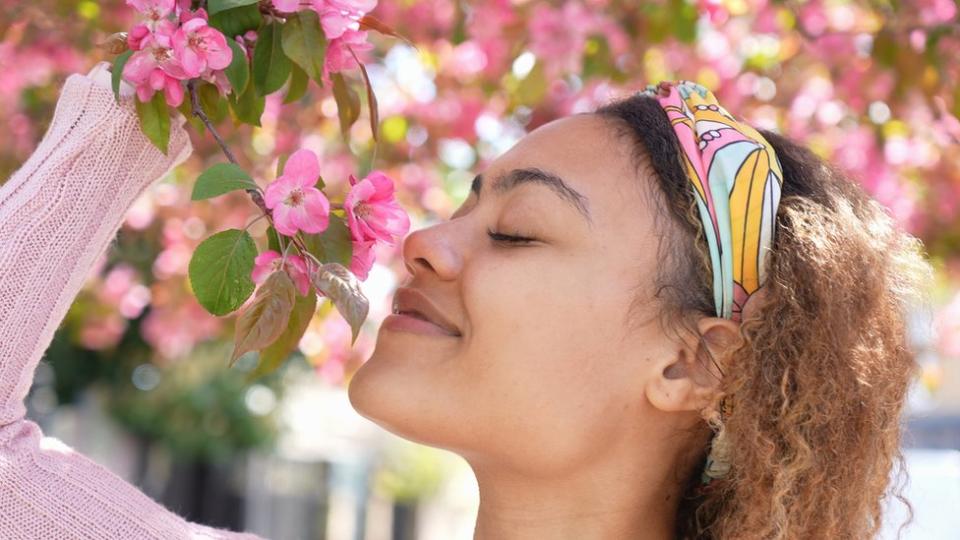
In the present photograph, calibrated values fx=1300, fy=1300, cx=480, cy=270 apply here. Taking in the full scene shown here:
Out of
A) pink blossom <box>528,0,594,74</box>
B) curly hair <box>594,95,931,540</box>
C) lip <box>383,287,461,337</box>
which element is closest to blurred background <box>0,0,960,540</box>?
pink blossom <box>528,0,594,74</box>

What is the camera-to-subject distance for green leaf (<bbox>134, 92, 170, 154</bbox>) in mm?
1528

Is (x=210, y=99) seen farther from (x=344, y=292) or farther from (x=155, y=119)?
(x=344, y=292)

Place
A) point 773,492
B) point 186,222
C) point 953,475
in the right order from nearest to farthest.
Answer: point 773,492 < point 953,475 < point 186,222

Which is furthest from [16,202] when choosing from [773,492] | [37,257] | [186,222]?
[186,222]

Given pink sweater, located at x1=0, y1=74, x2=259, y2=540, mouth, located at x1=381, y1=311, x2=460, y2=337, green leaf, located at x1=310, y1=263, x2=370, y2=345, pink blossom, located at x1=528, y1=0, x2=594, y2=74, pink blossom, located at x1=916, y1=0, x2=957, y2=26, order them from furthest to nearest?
pink blossom, located at x1=528, y1=0, x2=594, y2=74, pink blossom, located at x1=916, y1=0, x2=957, y2=26, mouth, located at x1=381, y1=311, x2=460, y2=337, pink sweater, located at x1=0, y1=74, x2=259, y2=540, green leaf, located at x1=310, y1=263, x2=370, y2=345

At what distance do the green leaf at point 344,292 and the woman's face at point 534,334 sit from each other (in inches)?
10.9

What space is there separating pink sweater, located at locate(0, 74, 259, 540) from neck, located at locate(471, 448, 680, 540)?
43cm

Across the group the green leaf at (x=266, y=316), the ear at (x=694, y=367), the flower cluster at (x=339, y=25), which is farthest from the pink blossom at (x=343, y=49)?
the ear at (x=694, y=367)

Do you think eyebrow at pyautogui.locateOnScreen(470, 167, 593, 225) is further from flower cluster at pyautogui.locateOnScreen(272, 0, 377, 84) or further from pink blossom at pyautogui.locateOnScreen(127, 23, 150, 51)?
pink blossom at pyautogui.locateOnScreen(127, 23, 150, 51)

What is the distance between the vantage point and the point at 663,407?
169 centimetres

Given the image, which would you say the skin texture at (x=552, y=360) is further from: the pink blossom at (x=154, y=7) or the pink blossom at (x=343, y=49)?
the pink blossom at (x=154, y=7)

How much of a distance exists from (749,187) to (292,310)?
645 mm

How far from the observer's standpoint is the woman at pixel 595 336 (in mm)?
1599

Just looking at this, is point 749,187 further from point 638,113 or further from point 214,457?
point 214,457
